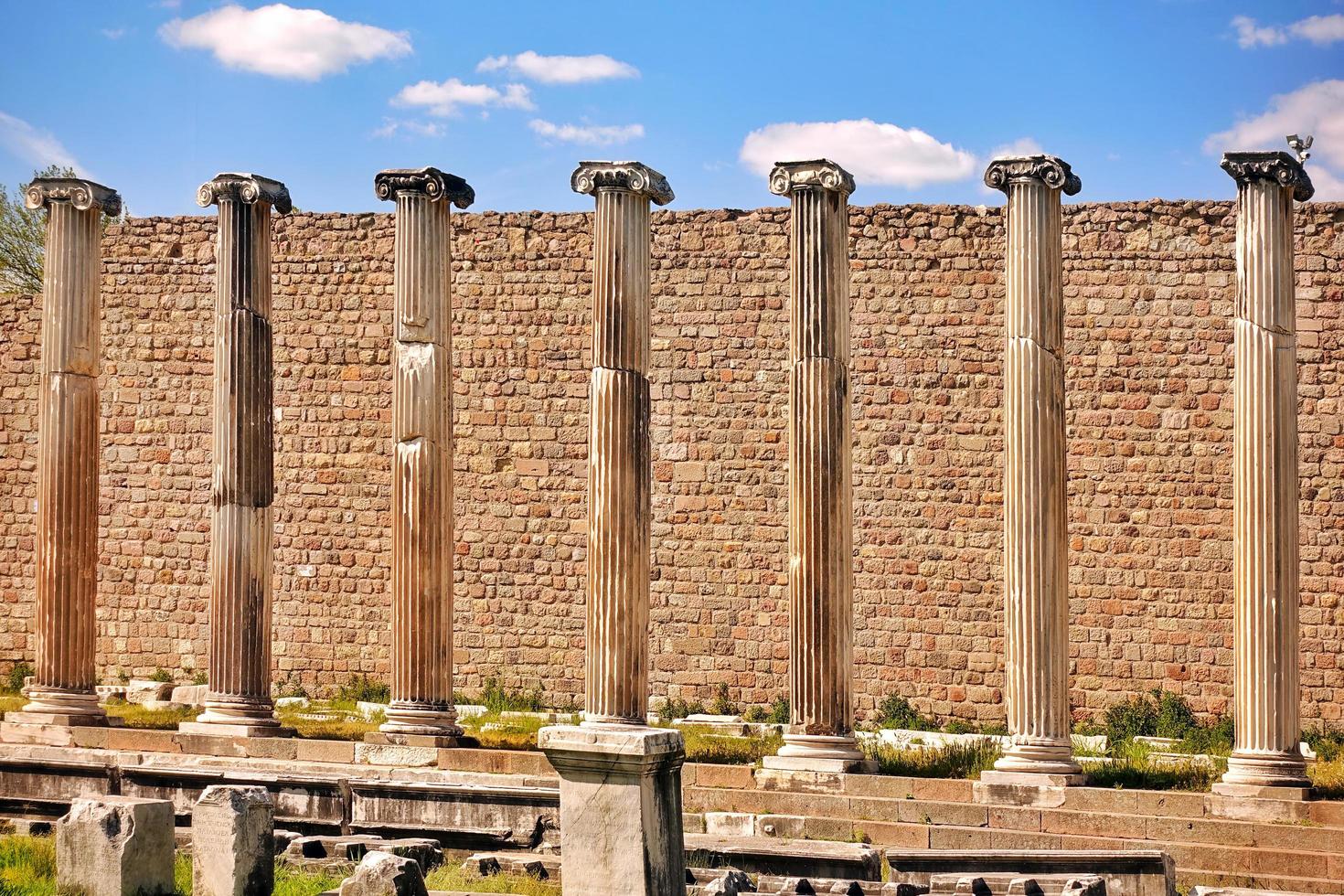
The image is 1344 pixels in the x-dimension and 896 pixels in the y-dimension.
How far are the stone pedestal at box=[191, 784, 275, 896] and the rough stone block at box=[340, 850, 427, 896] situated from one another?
1254 millimetres

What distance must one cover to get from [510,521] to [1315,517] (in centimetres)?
909

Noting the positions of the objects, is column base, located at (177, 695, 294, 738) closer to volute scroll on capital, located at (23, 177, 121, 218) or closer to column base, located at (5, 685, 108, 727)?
column base, located at (5, 685, 108, 727)

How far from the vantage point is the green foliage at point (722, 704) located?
20.0 m

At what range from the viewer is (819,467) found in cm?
1488

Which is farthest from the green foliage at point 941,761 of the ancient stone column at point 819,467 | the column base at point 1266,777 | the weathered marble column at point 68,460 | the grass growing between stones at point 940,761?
the weathered marble column at point 68,460


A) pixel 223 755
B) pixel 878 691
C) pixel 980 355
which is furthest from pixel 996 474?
pixel 223 755

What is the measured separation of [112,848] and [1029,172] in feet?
28.5

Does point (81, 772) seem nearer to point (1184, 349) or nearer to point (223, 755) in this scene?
point (223, 755)

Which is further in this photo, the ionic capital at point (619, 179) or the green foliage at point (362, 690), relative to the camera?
the green foliage at point (362, 690)

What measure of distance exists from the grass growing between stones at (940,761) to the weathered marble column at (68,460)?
754cm

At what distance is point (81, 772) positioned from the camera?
14539mm

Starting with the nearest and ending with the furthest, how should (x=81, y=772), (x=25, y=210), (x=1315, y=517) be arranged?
(x=81, y=772) < (x=1315, y=517) < (x=25, y=210)

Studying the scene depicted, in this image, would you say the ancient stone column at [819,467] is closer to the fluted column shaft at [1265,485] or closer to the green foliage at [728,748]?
the green foliage at [728,748]

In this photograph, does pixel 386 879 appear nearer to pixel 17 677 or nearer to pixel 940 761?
pixel 940 761
